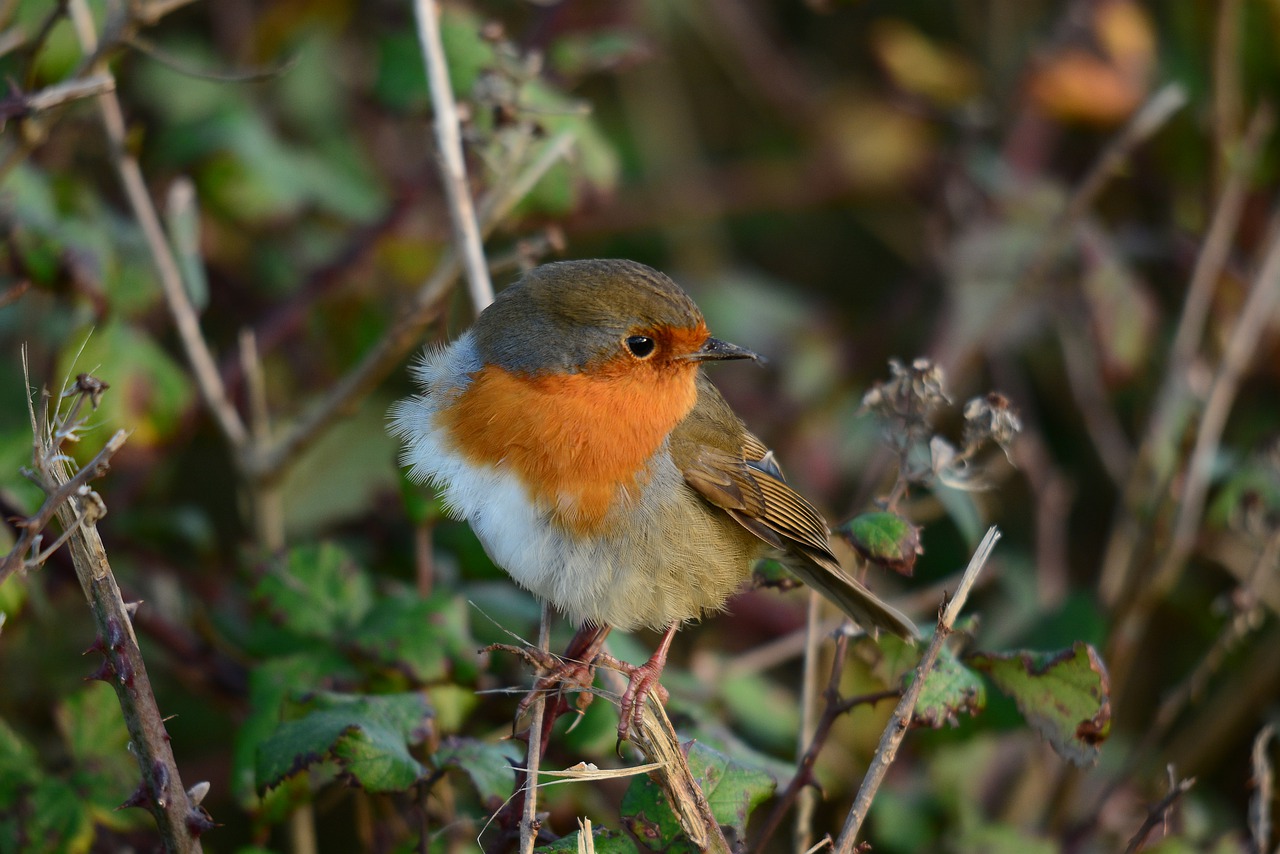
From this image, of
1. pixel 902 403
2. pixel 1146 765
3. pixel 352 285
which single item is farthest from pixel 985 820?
pixel 352 285

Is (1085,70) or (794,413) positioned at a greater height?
(1085,70)

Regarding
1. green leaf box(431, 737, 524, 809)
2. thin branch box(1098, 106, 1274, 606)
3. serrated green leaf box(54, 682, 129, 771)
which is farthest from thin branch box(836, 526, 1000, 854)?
thin branch box(1098, 106, 1274, 606)

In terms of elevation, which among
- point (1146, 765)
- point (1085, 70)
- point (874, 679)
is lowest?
point (1146, 765)

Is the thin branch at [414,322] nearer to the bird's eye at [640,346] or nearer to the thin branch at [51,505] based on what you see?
the bird's eye at [640,346]

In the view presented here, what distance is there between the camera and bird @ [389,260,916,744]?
7.49ft

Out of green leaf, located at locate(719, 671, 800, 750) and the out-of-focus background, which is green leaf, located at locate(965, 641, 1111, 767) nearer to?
the out-of-focus background

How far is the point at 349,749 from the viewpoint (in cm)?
189

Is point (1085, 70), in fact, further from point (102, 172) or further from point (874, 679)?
point (102, 172)

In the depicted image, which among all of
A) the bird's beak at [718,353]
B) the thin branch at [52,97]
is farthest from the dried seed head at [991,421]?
the thin branch at [52,97]

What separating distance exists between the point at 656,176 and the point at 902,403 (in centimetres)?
319

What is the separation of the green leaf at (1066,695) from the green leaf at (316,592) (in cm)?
132

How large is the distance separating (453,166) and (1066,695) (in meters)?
1.58

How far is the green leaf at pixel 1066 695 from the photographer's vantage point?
1.97 metres

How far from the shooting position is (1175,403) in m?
3.76
